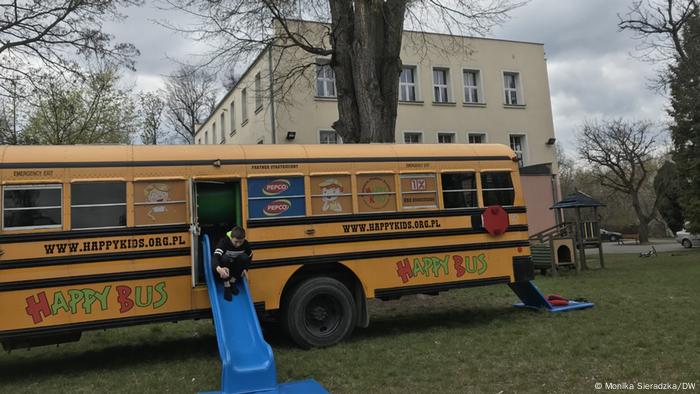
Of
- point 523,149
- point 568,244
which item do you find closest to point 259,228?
point 568,244

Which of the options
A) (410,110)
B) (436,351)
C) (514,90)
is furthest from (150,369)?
(514,90)

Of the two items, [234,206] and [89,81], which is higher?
[89,81]

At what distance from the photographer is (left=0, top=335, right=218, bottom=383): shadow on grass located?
711 cm

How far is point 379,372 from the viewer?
20.8 ft

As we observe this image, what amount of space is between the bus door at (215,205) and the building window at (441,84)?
20.1m

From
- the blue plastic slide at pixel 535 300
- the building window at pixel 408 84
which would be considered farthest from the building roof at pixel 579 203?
the building window at pixel 408 84

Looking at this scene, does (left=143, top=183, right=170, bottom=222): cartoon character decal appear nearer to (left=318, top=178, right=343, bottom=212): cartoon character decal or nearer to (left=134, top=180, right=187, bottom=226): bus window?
(left=134, top=180, right=187, bottom=226): bus window

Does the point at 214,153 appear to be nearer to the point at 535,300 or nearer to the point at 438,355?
the point at 438,355

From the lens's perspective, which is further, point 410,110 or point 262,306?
point 410,110

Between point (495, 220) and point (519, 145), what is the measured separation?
20.9 m

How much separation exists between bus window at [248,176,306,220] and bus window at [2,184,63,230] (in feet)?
7.98

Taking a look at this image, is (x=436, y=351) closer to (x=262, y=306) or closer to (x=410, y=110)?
(x=262, y=306)

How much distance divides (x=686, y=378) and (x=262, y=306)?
511cm

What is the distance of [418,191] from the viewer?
27.9 feet
